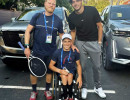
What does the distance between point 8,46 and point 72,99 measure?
2.56m

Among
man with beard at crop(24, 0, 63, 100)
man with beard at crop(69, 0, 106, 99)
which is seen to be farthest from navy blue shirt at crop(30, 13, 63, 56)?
man with beard at crop(69, 0, 106, 99)

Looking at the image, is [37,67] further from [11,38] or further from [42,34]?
[11,38]

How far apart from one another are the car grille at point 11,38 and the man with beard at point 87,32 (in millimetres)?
1759

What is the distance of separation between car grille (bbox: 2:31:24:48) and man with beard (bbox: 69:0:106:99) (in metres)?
1.76

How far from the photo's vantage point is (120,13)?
18.8ft

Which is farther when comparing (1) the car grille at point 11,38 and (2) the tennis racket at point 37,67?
(1) the car grille at point 11,38

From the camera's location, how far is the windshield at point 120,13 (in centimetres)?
555

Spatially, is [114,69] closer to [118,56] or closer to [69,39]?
[118,56]

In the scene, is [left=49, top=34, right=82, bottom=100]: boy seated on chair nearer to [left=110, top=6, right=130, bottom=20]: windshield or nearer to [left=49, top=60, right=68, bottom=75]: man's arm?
[left=49, top=60, right=68, bottom=75]: man's arm

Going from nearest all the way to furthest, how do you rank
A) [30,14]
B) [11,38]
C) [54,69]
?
1. [54,69]
2. [11,38]
3. [30,14]

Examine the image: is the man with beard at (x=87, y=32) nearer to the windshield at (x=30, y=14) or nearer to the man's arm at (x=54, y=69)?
the man's arm at (x=54, y=69)

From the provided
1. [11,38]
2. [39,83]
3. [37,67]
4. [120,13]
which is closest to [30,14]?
[11,38]

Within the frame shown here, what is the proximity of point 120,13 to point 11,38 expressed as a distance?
137 inches

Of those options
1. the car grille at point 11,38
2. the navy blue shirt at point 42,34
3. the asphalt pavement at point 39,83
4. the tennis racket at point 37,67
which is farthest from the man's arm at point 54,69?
the car grille at point 11,38
